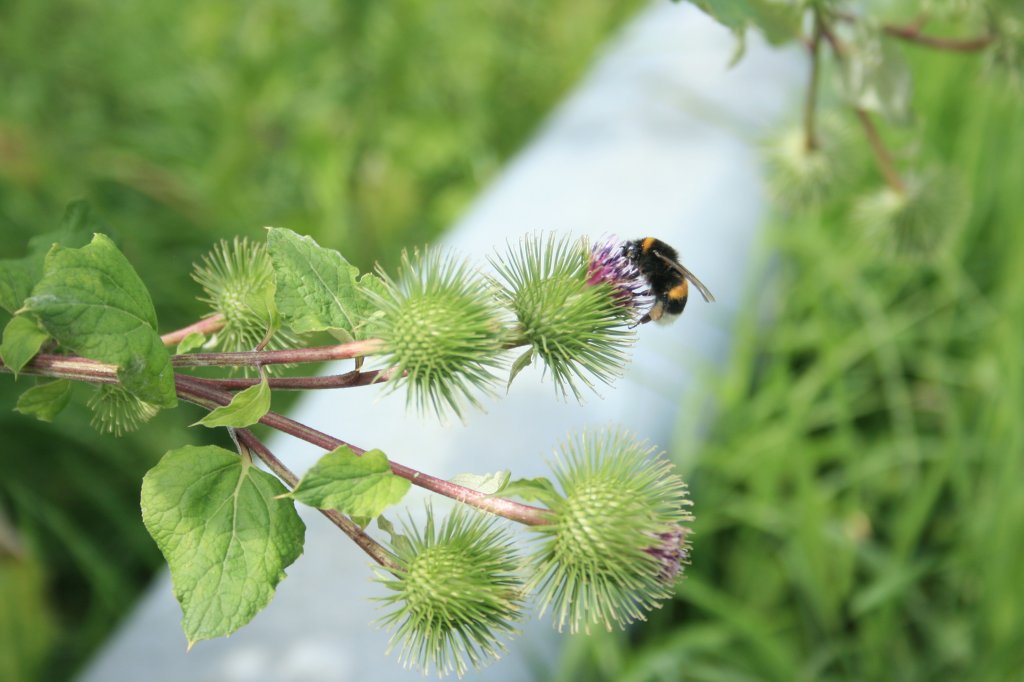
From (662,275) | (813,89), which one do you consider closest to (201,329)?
(662,275)

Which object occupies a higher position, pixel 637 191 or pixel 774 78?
pixel 774 78

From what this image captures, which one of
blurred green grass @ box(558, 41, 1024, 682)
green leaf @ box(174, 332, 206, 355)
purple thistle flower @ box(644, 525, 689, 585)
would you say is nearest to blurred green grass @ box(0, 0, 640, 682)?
blurred green grass @ box(558, 41, 1024, 682)

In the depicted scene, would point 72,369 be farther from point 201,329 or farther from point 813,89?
point 813,89

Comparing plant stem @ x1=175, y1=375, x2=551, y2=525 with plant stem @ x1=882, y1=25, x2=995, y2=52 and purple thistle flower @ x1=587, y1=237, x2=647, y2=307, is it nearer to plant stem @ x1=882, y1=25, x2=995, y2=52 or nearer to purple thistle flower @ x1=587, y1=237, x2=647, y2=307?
purple thistle flower @ x1=587, y1=237, x2=647, y2=307

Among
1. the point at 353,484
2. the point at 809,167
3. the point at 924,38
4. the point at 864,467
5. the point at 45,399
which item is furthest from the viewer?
the point at 864,467

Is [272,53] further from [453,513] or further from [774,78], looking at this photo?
[453,513]

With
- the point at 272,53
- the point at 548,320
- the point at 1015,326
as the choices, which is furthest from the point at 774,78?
the point at 548,320

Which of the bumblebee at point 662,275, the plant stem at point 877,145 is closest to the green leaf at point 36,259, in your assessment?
the bumblebee at point 662,275
